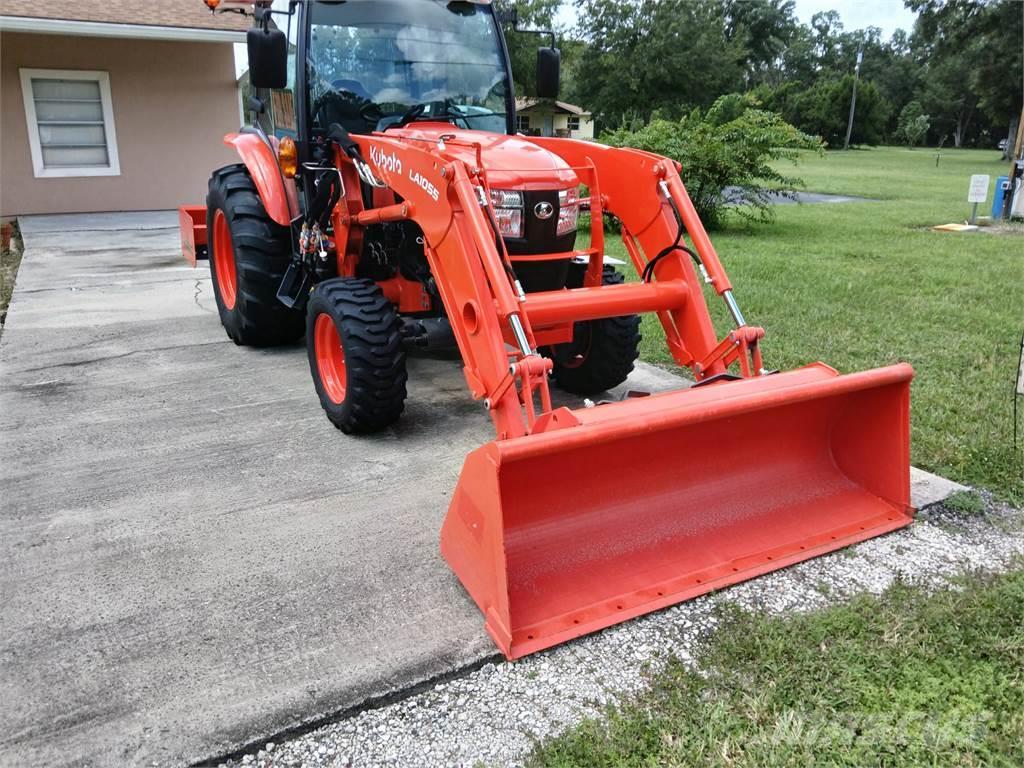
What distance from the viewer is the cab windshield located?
473 cm

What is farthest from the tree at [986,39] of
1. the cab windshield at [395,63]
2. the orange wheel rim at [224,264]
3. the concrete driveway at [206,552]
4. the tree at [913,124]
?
the concrete driveway at [206,552]

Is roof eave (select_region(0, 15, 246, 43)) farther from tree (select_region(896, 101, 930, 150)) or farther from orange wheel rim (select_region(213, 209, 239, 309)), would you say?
tree (select_region(896, 101, 930, 150))

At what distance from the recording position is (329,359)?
470 centimetres

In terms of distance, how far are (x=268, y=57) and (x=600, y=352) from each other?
2.47m

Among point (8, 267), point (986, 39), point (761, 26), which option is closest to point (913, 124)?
point (986, 39)

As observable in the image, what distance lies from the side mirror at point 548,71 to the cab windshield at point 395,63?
2.08 feet

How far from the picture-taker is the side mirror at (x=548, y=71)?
559 cm

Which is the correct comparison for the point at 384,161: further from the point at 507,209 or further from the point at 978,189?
the point at 978,189

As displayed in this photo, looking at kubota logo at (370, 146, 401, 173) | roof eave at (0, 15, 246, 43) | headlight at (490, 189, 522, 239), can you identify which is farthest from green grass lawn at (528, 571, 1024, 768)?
roof eave at (0, 15, 246, 43)

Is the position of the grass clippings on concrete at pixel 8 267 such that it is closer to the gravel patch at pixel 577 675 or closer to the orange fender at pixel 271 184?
the orange fender at pixel 271 184

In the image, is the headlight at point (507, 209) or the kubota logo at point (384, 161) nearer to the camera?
the headlight at point (507, 209)

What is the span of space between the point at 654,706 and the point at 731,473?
4.01 feet

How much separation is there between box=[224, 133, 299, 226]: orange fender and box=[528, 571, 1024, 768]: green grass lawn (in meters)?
3.80

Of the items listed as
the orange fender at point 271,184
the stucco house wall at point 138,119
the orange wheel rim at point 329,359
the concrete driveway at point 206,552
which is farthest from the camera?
the stucco house wall at point 138,119
